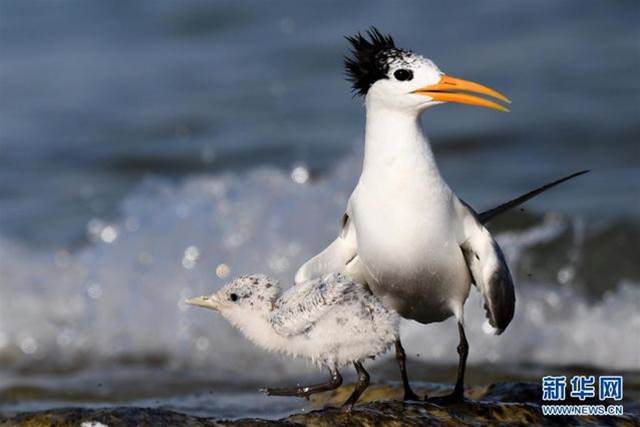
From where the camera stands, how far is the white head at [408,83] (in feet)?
18.5

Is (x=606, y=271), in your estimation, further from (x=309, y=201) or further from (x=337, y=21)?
(x=337, y=21)

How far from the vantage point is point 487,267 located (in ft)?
19.0

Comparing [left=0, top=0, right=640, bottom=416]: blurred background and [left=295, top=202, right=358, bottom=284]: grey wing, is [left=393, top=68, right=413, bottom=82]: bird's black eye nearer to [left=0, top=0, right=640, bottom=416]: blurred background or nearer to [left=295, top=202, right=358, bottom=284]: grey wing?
[left=295, top=202, right=358, bottom=284]: grey wing

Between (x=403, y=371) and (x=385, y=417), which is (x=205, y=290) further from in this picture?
(x=385, y=417)

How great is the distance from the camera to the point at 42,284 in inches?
503

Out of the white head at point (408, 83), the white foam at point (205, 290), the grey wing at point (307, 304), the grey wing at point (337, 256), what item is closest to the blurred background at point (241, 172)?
the white foam at point (205, 290)

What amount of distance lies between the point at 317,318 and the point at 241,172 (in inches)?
394

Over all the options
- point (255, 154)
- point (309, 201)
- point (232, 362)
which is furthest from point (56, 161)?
point (232, 362)

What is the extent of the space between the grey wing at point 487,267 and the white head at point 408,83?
491 mm

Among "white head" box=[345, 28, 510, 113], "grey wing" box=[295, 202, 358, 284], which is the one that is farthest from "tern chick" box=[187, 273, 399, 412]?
"white head" box=[345, 28, 510, 113]

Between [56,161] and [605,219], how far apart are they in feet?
24.2

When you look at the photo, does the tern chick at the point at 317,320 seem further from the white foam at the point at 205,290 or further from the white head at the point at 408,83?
the white foam at the point at 205,290

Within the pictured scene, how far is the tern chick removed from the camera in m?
5.27

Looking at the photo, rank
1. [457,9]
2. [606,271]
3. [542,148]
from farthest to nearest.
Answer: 1. [457,9]
2. [542,148]
3. [606,271]
